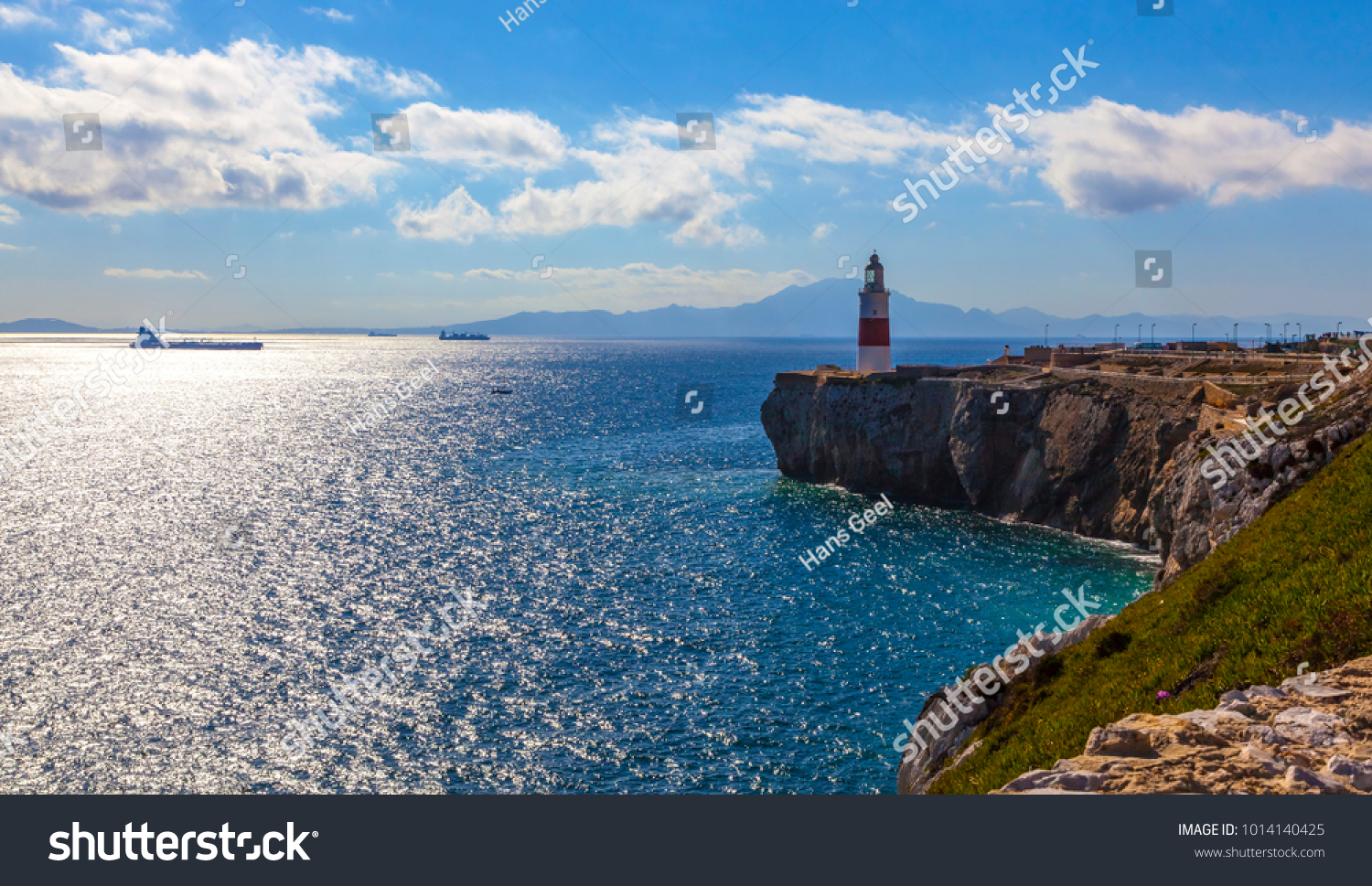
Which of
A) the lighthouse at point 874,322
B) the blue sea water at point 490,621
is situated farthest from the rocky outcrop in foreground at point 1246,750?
the lighthouse at point 874,322

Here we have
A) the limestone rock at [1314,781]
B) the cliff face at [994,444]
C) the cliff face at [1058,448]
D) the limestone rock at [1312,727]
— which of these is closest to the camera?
the limestone rock at [1314,781]

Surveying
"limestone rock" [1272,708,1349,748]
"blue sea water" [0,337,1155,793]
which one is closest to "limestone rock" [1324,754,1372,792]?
"limestone rock" [1272,708,1349,748]

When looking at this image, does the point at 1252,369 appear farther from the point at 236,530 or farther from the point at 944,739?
the point at 236,530

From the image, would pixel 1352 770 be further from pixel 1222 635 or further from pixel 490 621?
pixel 490 621

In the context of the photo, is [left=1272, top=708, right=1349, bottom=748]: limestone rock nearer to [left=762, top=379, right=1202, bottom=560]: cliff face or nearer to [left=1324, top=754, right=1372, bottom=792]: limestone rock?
[left=1324, top=754, right=1372, bottom=792]: limestone rock

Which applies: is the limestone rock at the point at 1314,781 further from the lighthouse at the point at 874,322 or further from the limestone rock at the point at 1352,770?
the lighthouse at the point at 874,322

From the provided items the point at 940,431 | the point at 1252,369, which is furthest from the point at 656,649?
the point at 1252,369
